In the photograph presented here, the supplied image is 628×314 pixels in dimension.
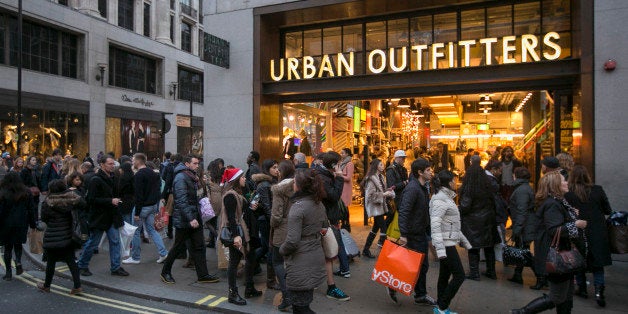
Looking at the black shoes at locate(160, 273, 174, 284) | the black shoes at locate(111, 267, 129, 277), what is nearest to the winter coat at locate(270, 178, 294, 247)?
the black shoes at locate(160, 273, 174, 284)

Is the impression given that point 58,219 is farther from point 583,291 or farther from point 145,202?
point 583,291

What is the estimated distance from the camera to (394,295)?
238 inches

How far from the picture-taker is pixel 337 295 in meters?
6.24

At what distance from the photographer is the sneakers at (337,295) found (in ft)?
20.4

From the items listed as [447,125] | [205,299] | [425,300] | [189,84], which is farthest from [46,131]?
[425,300]

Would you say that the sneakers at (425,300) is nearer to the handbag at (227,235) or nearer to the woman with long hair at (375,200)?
the woman with long hair at (375,200)

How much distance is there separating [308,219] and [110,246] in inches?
180

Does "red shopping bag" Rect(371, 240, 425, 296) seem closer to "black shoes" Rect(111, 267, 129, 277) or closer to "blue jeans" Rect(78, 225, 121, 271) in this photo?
"black shoes" Rect(111, 267, 129, 277)

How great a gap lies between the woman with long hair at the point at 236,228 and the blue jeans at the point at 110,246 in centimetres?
250

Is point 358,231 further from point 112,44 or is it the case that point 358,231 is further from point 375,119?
point 112,44

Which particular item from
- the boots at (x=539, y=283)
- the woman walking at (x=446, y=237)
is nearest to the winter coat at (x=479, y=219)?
the boots at (x=539, y=283)

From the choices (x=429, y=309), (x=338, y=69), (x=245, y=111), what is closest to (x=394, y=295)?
(x=429, y=309)

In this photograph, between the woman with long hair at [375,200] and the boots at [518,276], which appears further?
the woman with long hair at [375,200]

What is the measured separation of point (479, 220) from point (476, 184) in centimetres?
59
